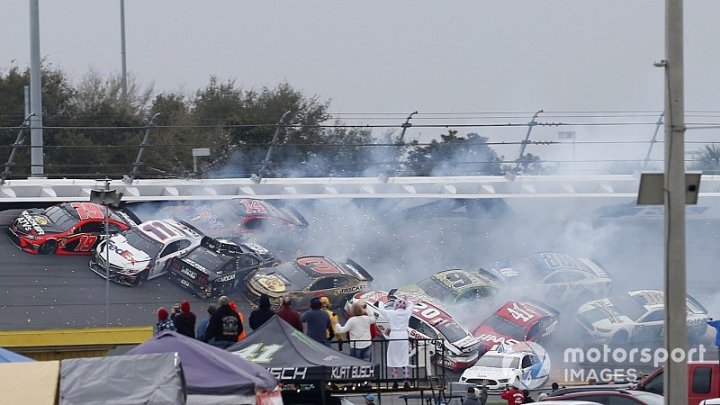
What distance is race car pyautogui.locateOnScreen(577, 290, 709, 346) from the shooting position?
82.3 ft

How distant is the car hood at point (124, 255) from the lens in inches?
1000

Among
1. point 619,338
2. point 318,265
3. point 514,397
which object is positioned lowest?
point 514,397

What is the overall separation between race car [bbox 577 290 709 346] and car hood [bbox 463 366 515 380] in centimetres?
204

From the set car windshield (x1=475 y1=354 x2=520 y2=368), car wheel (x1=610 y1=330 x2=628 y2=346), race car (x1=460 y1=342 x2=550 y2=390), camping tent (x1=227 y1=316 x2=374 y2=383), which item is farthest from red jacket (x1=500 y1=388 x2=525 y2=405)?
camping tent (x1=227 y1=316 x2=374 y2=383)

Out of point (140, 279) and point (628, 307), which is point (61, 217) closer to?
point (140, 279)

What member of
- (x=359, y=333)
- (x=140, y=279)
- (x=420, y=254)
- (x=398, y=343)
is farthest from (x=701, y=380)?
(x=140, y=279)

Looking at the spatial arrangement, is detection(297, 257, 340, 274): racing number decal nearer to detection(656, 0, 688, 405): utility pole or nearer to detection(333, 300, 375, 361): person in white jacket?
detection(333, 300, 375, 361): person in white jacket

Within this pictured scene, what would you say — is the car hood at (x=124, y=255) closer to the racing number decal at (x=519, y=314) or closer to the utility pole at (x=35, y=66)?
the utility pole at (x=35, y=66)

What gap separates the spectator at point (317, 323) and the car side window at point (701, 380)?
484 centimetres

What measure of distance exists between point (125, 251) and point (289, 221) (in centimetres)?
362

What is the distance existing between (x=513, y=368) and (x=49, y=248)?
31.2 ft

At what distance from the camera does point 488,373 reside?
24688 mm

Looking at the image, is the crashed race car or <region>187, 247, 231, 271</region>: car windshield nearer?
the crashed race car

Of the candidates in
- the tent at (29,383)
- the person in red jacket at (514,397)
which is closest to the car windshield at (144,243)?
the person in red jacket at (514,397)
